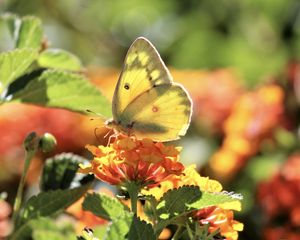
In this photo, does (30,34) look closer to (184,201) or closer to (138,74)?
(138,74)

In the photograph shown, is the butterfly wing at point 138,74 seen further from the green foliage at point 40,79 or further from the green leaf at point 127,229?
the green leaf at point 127,229

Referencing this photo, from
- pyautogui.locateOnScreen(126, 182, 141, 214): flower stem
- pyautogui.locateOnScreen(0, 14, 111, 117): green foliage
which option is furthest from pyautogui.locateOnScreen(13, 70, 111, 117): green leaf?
pyautogui.locateOnScreen(126, 182, 141, 214): flower stem

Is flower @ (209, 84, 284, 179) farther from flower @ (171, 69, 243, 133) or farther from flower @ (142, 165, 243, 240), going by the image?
flower @ (142, 165, 243, 240)

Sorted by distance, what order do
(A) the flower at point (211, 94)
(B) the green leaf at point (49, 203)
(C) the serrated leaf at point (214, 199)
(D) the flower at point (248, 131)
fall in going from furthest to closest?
(A) the flower at point (211, 94) → (D) the flower at point (248, 131) → (B) the green leaf at point (49, 203) → (C) the serrated leaf at point (214, 199)

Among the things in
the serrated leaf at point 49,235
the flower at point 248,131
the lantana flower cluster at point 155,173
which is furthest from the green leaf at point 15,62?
the flower at point 248,131

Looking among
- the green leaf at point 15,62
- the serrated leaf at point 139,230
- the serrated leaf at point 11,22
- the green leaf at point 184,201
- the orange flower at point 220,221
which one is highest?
the serrated leaf at point 11,22

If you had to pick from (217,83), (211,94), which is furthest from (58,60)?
(217,83)
